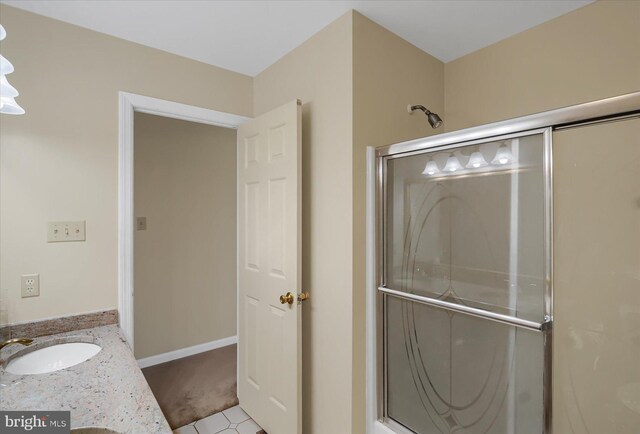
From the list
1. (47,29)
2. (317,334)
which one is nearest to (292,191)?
(317,334)

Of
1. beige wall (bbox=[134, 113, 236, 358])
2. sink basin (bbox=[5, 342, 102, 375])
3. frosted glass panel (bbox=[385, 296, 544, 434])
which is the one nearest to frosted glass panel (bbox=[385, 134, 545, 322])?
frosted glass panel (bbox=[385, 296, 544, 434])

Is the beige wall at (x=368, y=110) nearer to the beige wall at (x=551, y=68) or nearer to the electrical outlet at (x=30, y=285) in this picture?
the beige wall at (x=551, y=68)

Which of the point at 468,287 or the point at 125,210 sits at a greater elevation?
the point at 125,210

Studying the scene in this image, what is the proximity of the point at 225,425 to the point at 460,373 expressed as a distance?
1580 millimetres

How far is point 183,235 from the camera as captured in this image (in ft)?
10.2

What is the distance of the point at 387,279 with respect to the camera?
5.46ft

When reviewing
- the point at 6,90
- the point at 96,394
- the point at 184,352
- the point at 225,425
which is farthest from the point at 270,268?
the point at 184,352

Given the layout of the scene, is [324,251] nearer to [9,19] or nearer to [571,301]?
[571,301]

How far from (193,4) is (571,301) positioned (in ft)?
6.76

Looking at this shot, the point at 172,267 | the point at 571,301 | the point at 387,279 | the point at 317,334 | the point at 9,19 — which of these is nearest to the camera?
the point at 571,301

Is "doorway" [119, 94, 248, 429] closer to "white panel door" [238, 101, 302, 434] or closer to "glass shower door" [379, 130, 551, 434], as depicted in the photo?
"white panel door" [238, 101, 302, 434]

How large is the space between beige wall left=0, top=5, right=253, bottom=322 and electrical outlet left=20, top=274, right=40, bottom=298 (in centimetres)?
2

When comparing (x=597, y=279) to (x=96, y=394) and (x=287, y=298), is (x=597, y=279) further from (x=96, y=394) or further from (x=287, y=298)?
(x=96, y=394)

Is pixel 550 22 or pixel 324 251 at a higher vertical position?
pixel 550 22
